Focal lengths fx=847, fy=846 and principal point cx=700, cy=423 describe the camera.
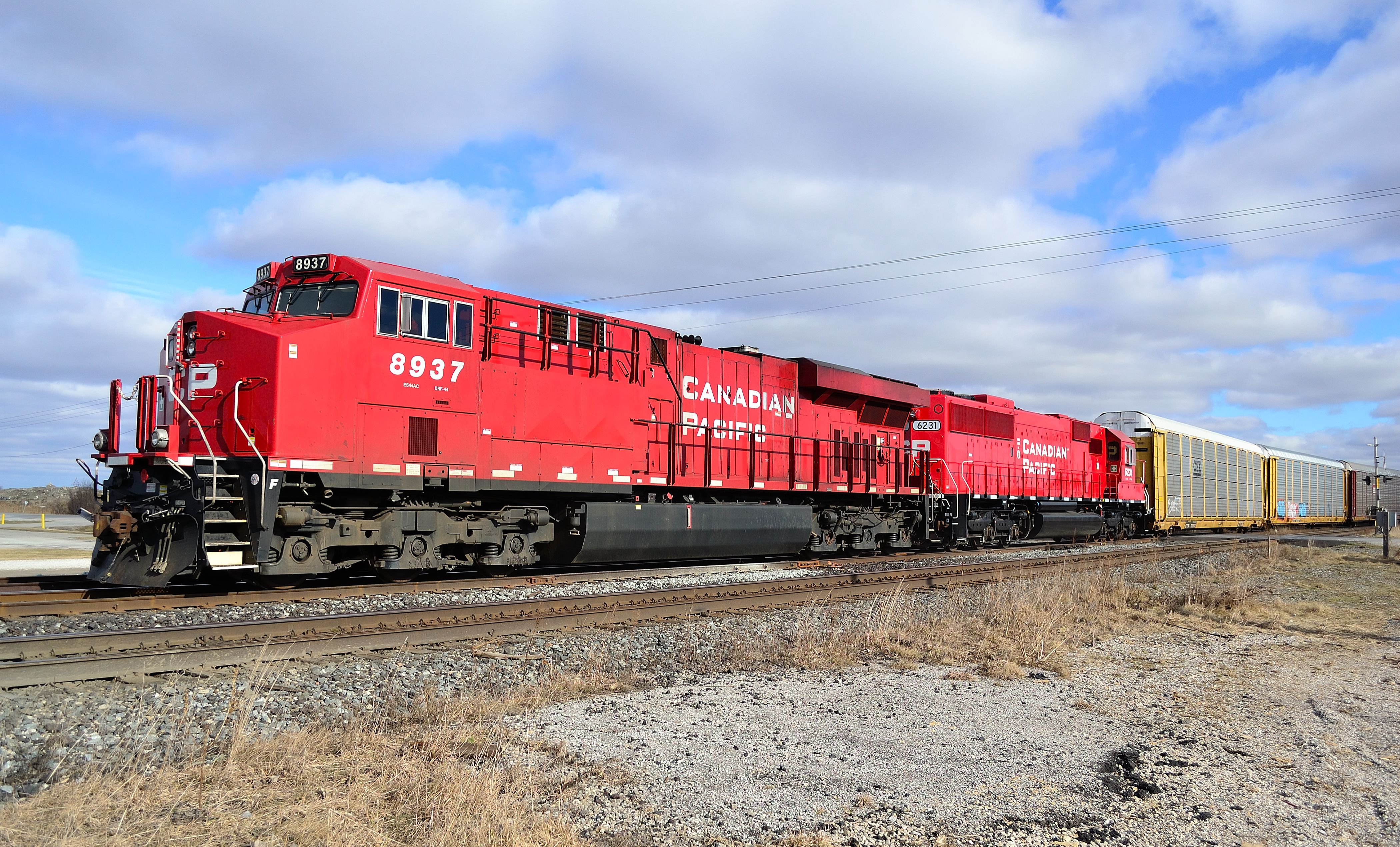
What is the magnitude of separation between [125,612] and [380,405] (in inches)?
135

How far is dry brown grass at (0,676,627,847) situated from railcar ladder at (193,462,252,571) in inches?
185

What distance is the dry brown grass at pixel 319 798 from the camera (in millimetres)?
3529

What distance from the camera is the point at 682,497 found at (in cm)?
1512

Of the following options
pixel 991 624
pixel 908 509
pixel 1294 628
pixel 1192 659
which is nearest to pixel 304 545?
pixel 991 624

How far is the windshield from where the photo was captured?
10.4 meters

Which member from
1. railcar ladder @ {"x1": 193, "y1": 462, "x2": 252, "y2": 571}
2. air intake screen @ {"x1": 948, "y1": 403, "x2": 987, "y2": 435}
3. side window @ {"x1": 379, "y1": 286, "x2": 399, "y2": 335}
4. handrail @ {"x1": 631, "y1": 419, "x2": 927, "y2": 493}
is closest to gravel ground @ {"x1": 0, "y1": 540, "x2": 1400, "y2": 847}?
railcar ladder @ {"x1": 193, "y1": 462, "x2": 252, "y2": 571}

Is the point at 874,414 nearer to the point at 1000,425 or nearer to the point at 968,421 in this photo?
the point at 968,421

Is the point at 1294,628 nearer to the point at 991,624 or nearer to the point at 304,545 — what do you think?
the point at 991,624

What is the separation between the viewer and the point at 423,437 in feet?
35.9

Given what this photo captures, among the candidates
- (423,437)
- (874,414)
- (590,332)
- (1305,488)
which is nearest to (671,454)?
(590,332)

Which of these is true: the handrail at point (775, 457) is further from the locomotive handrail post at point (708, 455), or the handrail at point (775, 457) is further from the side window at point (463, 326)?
the side window at point (463, 326)

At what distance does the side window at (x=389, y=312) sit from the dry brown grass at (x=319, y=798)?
253 inches

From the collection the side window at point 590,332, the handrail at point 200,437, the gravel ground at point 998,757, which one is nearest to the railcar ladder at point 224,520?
the handrail at point 200,437

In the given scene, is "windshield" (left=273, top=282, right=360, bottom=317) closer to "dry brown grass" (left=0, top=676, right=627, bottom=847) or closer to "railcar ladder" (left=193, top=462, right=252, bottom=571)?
"railcar ladder" (left=193, top=462, right=252, bottom=571)
